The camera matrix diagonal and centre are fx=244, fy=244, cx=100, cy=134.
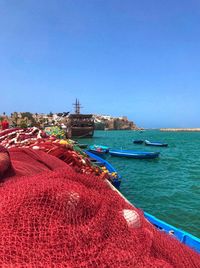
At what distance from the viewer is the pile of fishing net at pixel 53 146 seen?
4573 millimetres

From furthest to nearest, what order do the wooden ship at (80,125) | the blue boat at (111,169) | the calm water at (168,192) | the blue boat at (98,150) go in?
the wooden ship at (80,125)
the blue boat at (98,150)
the blue boat at (111,169)
the calm water at (168,192)

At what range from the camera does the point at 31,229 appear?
6.02 ft

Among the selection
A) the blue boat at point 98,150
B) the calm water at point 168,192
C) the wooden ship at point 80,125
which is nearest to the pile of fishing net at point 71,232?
the calm water at point 168,192

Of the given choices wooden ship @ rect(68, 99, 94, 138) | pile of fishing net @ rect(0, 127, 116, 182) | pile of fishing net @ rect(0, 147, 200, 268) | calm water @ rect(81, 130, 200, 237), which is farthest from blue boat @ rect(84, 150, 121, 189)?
wooden ship @ rect(68, 99, 94, 138)

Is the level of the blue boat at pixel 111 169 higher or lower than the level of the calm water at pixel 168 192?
higher

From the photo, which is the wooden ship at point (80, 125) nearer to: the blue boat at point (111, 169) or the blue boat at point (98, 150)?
the blue boat at point (98, 150)

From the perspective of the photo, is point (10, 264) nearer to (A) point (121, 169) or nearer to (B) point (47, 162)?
(B) point (47, 162)

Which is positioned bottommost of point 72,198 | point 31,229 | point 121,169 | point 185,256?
point 121,169

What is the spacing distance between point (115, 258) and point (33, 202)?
773mm

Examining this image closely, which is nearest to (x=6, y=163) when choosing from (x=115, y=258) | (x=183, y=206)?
(x=115, y=258)

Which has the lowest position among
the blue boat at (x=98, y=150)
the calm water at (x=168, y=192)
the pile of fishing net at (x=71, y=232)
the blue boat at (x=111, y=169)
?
the calm water at (x=168, y=192)

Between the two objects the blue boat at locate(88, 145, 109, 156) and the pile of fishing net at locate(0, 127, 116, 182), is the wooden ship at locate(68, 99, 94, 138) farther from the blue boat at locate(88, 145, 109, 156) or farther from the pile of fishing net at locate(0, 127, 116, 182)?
the pile of fishing net at locate(0, 127, 116, 182)

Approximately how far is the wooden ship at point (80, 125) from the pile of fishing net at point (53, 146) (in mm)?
57996

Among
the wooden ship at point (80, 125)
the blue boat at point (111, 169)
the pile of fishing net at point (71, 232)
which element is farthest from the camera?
the wooden ship at point (80, 125)
